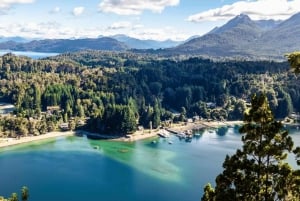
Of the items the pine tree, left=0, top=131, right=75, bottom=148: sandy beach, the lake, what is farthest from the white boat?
the pine tree

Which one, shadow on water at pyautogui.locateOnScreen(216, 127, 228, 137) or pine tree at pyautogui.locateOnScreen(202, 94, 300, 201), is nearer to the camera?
pine tree at pyautogui.locateOnScreen(202, 94, 300, 201)

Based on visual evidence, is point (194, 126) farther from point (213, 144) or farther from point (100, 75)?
point (100, 75)

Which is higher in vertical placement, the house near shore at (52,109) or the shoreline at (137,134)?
the house near shore at (52,109)

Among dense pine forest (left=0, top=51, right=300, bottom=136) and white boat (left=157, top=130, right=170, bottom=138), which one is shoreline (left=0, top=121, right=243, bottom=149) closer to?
white boat (left=157, top=130, right=170, bottom=138)

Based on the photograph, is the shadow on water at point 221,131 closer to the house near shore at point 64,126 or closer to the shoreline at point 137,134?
the shoreline at point 137,134

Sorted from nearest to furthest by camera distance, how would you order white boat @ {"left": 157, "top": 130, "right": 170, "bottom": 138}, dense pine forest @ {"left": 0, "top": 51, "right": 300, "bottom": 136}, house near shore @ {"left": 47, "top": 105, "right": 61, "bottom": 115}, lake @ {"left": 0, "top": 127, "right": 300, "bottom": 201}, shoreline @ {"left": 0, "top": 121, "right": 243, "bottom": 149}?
1. lake @ {"left": 0, "top": 127, "right": 300, "bottom": 201}
2. shoreline @ {"left": 0, "top": 121, "right": 243, "bottom": 149}
3. white boat @ {"left": 157, "top": 130, "right": 170, "bottom": 138}
4. dense pine forest @ {"left": 0, "top": 51, "right": 300, "bottom": 136}
5. house near shore @ {"left": 47, "top": 105, "right": 61, "bottom": 115}

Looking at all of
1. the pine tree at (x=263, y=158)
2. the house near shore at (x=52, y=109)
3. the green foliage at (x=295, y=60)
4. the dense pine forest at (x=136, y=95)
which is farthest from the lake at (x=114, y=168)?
the green foliage at (x=295, y=60)
